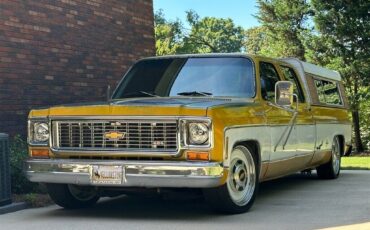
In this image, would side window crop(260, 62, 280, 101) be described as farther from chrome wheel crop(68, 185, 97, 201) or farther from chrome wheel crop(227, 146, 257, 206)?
chrome wheel crop(68, 185, 97, 201)

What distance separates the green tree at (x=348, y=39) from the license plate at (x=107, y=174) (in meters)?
21.4

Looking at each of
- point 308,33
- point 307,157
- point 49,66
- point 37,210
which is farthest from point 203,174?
point 308,33

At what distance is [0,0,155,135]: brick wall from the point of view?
9.62 metres

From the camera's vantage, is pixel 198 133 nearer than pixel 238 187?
Yes

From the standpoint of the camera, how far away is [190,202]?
26.1ft

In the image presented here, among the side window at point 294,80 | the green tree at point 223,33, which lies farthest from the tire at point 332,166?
the green tree at point 223,33

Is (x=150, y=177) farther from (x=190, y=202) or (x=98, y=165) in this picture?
(x=190, y=202)

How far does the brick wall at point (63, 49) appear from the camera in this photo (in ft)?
31.6

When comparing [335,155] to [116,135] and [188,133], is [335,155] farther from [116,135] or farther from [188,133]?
[116,135]

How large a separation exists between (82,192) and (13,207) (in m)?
0.84

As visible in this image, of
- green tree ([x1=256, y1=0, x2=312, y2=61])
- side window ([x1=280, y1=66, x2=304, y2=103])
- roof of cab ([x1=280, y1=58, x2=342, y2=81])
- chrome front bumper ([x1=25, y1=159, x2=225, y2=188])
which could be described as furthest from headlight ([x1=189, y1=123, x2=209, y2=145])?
green tree ([x1=256, y1=0, x2=312, y2=61])

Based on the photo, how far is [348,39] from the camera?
1061 inches

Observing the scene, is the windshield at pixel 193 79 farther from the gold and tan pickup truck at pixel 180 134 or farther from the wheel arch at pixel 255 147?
the wheel arch at pixel 255 147

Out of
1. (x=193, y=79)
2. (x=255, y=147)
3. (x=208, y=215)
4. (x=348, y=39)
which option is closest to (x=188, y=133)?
(x=208, y=215)
